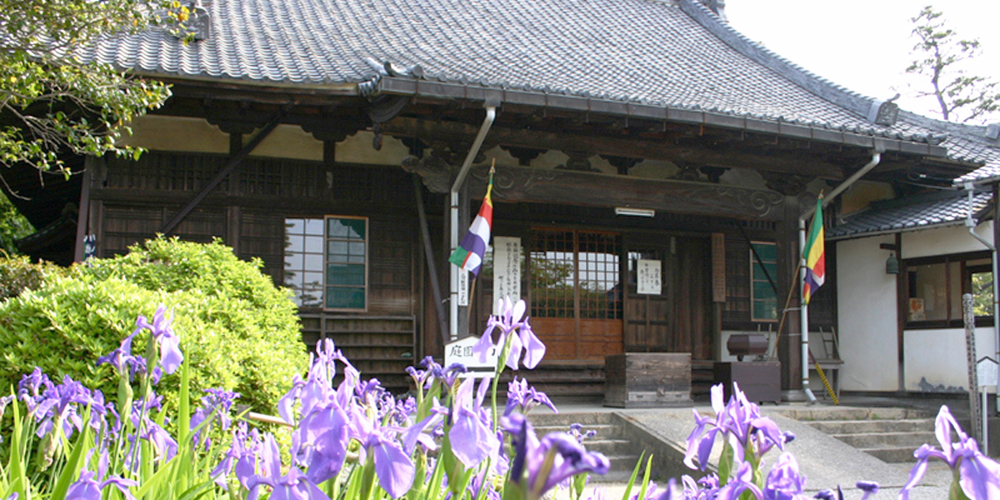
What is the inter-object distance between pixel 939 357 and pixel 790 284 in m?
2.46

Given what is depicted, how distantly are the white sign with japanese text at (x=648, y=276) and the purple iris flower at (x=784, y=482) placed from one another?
8.94 meters

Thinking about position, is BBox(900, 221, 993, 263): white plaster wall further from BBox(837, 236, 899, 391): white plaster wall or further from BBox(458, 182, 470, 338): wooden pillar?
BBox(458, 182, 470, 338): wooden pillar

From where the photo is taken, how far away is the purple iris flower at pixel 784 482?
1099mm

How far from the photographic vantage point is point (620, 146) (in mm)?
7922

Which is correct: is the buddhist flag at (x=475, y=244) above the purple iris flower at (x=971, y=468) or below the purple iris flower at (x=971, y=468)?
above

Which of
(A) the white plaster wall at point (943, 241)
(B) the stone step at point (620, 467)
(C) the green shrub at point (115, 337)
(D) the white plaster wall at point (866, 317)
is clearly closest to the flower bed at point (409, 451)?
(C) the green shrub at point (115, 337)

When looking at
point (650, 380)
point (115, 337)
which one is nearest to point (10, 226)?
point (650, 380)

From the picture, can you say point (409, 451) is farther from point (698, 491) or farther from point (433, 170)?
point (433, 170)

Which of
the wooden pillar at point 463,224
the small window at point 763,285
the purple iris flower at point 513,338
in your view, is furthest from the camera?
the small window at point 763,285

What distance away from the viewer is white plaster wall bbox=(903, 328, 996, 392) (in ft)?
29.7

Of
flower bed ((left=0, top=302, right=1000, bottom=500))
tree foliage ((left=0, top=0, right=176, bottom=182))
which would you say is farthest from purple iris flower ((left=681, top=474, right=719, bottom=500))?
tree foliage ((left=0, top=0, right=176, bottom=182))

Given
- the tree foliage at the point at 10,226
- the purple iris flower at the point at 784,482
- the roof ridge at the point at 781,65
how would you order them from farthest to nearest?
the tree foliage at the point at 10,226
the roof ridge at the point at 781,65
the purple iris flower at the point at 784,482

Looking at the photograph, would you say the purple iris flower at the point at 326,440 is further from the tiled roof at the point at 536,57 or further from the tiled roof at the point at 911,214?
the tiled roof at the point at 911,214

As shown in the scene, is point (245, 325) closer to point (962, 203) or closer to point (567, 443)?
point (567, 443)
